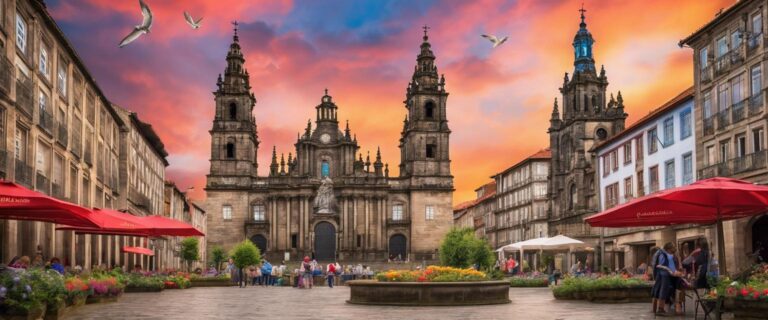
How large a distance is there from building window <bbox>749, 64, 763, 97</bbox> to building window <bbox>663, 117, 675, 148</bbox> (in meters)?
9.69

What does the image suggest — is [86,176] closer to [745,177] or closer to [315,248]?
[745,177]

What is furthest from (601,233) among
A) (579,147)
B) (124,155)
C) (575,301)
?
(575,301)

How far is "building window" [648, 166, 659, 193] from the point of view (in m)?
47.5

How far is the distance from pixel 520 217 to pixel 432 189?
533 inches

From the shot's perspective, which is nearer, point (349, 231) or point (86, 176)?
point (86, 176)

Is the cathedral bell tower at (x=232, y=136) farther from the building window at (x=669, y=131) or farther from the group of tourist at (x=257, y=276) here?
the building window at (x=669, y=131)

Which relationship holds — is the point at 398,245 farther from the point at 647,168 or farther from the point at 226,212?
the point at 647,168

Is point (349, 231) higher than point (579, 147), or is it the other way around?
point (579, 147)

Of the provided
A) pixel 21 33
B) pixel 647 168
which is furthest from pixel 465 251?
pixel 21 33

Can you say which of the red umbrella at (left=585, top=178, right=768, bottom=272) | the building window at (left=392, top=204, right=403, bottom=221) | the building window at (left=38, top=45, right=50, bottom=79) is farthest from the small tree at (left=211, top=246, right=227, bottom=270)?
the red umbrella at (left=585, top=178, right=768, bottom=272)

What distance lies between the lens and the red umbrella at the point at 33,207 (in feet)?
50.9

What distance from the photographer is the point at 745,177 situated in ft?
115

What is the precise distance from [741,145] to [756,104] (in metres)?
2.31

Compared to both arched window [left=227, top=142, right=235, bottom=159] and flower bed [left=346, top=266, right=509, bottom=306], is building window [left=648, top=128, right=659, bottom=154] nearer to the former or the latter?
flower bed [left=346, top=266, right=509, bottom=306]
